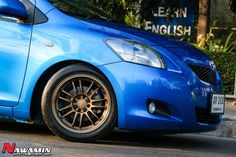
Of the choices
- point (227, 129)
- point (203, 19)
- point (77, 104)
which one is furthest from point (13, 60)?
point (203, 19)

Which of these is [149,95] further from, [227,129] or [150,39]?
[227,129]

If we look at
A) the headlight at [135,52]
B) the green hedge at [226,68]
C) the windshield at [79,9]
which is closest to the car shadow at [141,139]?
the headlight at [135,52]

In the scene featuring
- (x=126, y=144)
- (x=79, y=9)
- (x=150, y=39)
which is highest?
(x=79, y=9)

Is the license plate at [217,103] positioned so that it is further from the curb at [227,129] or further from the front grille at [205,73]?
the curb at [227,129]

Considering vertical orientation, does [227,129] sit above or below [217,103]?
below

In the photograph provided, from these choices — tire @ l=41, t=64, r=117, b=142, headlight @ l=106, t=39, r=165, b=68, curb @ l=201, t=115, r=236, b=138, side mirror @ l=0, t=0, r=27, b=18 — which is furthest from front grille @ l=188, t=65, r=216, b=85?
side mirror @ l=0, t=0, r=27, b=18

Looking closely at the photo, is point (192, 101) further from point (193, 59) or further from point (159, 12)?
point (159, 12)

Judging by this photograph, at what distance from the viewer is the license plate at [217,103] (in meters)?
6.34

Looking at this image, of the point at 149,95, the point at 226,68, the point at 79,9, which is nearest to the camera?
the point at 149,95

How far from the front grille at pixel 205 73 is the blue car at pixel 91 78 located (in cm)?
1

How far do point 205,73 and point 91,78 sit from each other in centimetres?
116

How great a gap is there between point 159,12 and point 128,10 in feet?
2.91

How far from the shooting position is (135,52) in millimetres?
6000

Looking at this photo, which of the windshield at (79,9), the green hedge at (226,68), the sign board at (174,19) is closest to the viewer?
the windshield at (79,9)
